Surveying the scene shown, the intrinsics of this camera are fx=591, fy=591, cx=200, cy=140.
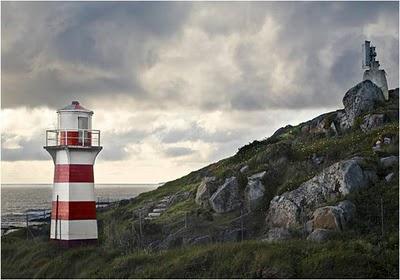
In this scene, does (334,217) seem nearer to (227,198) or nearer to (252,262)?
(252,262)

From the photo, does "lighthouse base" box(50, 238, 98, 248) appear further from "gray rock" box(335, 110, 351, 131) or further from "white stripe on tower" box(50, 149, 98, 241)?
"gray rock" box(335, 110, 351, 131)

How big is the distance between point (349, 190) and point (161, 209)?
10.4 metres

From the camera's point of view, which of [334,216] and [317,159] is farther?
[317,159]

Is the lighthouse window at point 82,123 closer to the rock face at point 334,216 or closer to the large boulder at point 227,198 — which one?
the large boulder at point 227,198

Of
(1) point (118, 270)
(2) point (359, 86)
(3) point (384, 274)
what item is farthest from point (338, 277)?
(2) point (359, 86)

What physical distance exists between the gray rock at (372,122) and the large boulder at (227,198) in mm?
6640

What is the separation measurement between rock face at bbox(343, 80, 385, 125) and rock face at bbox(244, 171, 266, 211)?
709cm

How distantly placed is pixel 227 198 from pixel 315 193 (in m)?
3.65

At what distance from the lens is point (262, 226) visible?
18.8 m

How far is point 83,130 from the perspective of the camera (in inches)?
799

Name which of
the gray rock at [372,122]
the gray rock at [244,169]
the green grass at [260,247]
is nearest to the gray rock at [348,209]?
the green grass at [260,247]

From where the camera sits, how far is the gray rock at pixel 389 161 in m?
18.9

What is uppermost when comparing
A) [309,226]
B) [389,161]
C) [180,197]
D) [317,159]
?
[317,159]

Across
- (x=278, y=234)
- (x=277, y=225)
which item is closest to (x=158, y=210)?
(x=277, y=225)
